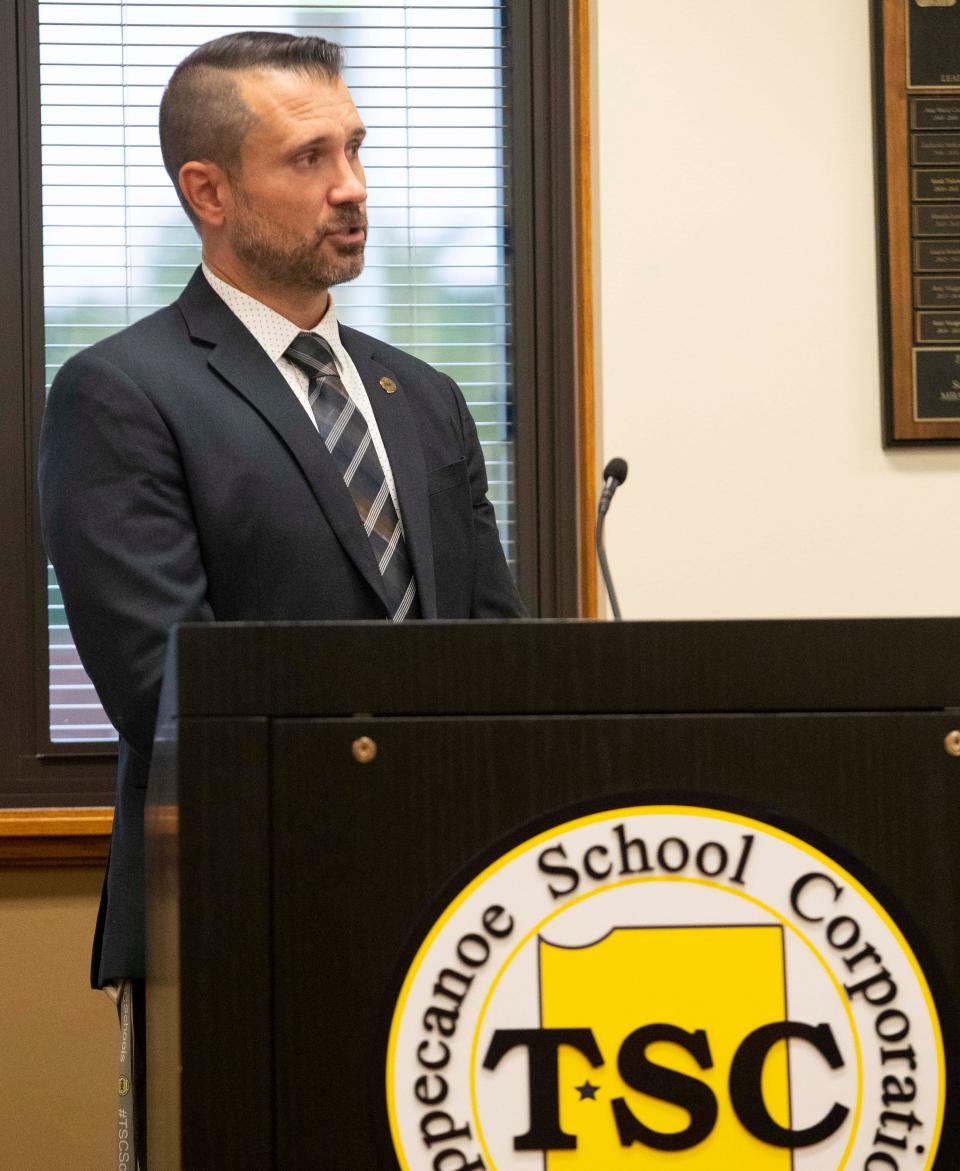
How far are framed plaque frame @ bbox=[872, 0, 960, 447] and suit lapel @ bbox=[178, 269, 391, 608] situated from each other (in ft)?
5.04

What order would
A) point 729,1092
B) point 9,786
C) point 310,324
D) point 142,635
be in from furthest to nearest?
point 9,786 → point 310,324 → point 142,635 → point 729,1092

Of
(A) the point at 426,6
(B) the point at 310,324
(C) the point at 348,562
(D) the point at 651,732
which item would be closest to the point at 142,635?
(C) the point at 348,562

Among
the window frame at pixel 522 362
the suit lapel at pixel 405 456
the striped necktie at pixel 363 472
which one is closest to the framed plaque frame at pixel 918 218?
the window frame at pixel 522 362

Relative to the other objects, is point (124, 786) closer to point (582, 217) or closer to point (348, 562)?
point (348, 562)

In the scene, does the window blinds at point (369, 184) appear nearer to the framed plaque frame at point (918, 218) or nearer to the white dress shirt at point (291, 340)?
the framed plaque frame at point (918, 218)

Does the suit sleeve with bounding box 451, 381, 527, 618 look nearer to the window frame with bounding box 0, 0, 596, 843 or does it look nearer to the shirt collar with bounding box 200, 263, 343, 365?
the shirt collar with bounding box 200, 263, 343, 365

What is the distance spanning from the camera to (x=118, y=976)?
1.49 m

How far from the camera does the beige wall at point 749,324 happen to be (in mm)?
2764

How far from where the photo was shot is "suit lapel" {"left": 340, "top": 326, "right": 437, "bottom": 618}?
1.54m

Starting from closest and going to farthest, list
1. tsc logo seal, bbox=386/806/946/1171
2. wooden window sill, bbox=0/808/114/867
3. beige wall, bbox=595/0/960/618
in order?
tsc logo seal, bbox=386/806/946/1171, wooden window sill, bbox=0/808/114/867, beige wall, bbox=595/0/960/618

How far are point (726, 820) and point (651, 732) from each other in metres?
0.05

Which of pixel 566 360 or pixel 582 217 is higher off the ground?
pixel 582 217

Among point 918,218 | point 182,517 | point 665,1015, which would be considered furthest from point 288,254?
point 918,218

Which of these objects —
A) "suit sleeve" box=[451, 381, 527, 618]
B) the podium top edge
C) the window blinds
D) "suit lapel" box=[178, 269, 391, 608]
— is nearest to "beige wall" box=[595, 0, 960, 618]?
the window blinds
